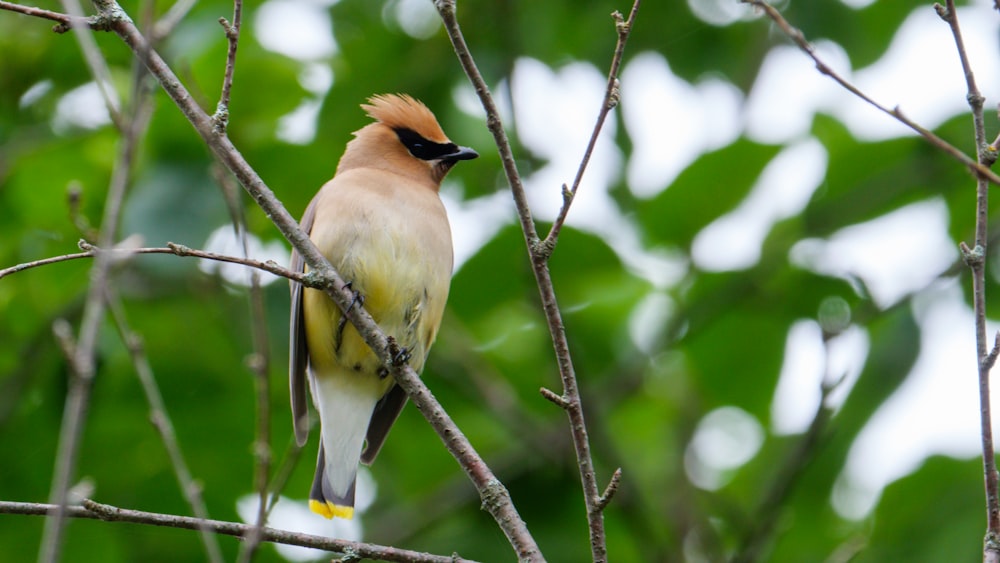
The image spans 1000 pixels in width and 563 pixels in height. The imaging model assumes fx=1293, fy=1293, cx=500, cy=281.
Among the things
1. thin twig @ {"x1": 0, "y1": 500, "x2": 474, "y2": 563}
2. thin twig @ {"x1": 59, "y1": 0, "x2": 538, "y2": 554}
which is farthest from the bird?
thin twig @ {"x1": 0, "y1": 500, "x2": 474, "y2": 563}

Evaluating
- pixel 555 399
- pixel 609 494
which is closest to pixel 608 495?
pixel 609 494

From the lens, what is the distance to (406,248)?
4.88 metres

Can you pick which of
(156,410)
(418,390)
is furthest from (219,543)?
(418,390)

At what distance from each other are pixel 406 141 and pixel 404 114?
0.13m

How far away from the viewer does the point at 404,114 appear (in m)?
5.72

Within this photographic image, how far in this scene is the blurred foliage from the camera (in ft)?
18.0

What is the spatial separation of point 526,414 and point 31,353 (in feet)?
7.23

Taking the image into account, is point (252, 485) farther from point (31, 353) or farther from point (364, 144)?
point (364, 144)

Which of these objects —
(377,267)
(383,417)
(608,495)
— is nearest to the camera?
(608,495)

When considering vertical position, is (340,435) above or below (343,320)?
below

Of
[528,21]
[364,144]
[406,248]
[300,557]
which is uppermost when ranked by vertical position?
[528,21]

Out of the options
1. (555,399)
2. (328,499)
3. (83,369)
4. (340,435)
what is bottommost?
(83,369)

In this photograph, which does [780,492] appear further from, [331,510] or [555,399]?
[555,399]

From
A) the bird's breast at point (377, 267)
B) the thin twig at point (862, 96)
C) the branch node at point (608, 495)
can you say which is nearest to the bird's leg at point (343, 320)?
the bird's breast at point (377, 267)
